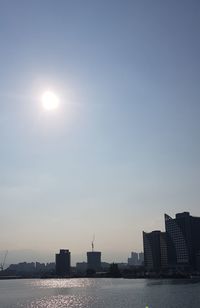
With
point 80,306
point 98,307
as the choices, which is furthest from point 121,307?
point 80,306

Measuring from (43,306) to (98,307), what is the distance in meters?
16.6

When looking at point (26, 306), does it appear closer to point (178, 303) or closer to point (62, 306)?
point (62, 306)

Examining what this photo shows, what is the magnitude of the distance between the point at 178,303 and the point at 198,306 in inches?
337

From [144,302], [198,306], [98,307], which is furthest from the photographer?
[144,302]

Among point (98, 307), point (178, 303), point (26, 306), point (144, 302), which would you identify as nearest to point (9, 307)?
point (26, 306)

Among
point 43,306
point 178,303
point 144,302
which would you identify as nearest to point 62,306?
point 43,306

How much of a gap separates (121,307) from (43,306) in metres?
22.6

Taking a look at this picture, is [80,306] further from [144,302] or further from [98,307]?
[144,302]

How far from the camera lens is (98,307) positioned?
99.9 metres

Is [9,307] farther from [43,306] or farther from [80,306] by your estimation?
[80,306]

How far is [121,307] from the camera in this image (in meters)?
97.1

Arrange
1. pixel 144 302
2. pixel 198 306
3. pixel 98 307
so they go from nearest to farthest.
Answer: pixel 198 306
pixel 98 307
pixel 144 302

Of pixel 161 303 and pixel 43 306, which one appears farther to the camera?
pixel 43 306

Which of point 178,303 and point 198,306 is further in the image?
point 178,303
